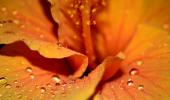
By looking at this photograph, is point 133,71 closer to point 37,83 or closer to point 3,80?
point 37,83

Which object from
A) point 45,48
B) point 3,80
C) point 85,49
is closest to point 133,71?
point 85,49

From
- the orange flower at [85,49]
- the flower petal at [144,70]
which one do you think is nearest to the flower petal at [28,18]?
the orange flower at [85,49]

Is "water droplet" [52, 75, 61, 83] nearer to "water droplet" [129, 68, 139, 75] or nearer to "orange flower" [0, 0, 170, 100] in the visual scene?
"orange flower" [0, 0, 170, 100]

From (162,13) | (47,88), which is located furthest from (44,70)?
(162,13)

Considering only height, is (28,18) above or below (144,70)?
above

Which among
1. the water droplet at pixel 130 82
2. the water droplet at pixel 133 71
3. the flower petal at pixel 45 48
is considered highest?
the flower petal at pixel 45 48

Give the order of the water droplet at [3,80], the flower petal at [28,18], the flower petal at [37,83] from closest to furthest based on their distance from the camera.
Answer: the flower petal at [37,83]
the water droplet at [3,80]
the flower petal at [28,18]

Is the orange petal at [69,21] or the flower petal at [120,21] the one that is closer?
the orange petal at [69,21]

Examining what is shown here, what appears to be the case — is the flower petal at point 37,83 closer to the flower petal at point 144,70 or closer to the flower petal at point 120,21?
the flower petal at point 144,70
